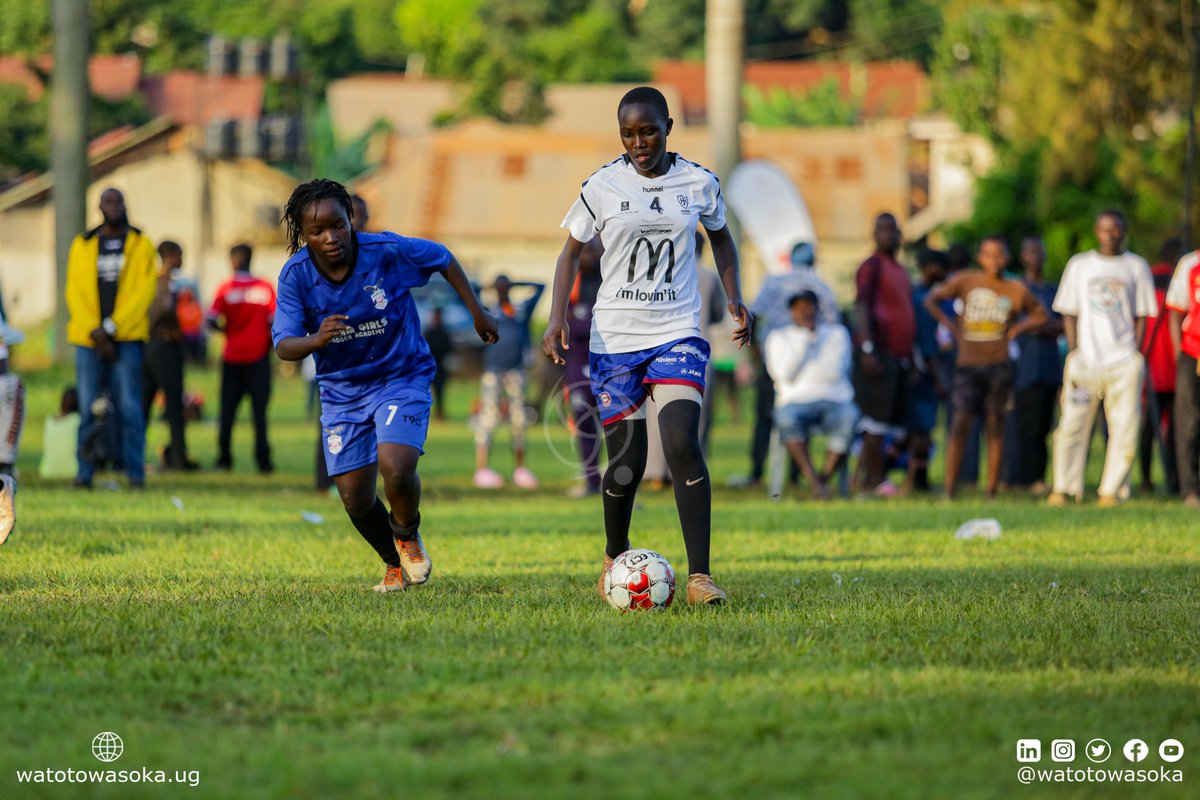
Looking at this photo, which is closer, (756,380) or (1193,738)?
(1193,738)

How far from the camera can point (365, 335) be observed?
25.9 ft

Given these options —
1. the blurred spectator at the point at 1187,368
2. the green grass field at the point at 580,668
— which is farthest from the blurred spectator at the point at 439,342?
the green grass field at the point at 580,668

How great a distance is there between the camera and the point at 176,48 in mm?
70938

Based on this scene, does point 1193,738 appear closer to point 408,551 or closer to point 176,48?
point 408,551

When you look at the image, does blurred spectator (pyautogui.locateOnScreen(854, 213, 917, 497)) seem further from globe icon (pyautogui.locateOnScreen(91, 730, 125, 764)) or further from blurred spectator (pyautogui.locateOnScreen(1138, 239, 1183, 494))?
globe icon (pyautogui.locateOnScreen(91, 730, 125, 764))

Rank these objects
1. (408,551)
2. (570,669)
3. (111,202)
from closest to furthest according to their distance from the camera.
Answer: (570,669) < (408,551) < (111,202)

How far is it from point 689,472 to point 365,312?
162 cm

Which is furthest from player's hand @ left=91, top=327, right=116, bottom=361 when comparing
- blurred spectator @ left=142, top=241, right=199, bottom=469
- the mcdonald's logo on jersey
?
the mcdonald's logo on jersey

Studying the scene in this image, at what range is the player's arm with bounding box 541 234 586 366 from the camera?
7.95m

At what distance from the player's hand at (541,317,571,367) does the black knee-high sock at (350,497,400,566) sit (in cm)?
107

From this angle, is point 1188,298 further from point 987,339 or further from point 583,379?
point 583,379

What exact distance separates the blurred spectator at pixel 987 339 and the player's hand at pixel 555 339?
7.09m

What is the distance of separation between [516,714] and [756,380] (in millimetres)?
11551

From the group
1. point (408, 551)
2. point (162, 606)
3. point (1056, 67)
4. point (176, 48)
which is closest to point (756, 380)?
point (408, 551)
